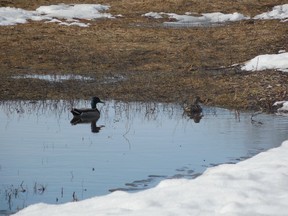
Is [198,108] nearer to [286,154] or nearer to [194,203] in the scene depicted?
[286,154]

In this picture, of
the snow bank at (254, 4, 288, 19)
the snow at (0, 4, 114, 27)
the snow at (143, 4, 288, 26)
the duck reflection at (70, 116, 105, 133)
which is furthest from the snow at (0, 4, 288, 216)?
the snow bank at (254, 4, 288, 19)

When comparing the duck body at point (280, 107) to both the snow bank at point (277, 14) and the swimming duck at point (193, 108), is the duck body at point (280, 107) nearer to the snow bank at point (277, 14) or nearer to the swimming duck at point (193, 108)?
the swimming duck at point (193, 108)

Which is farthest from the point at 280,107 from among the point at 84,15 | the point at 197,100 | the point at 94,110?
the point at 84,15

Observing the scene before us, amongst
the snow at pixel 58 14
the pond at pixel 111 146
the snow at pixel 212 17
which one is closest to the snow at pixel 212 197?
the pond at pixel 111 146

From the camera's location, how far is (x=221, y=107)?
19.2m

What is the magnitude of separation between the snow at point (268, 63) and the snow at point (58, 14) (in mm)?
Result: 12335

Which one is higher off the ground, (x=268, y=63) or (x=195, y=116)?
(x=268, y=63)

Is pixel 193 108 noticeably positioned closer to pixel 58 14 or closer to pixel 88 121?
pixel 88 121

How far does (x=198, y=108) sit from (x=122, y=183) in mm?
6893

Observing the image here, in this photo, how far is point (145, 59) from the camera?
25953 mm

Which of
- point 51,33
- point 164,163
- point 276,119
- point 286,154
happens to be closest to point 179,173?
point 164,163

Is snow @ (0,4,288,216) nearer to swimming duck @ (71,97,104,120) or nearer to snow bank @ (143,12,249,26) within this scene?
swimming duck @ (71,97,104,120)

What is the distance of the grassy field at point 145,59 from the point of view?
2061 cm

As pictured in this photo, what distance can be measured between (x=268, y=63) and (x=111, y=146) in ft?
31.9
